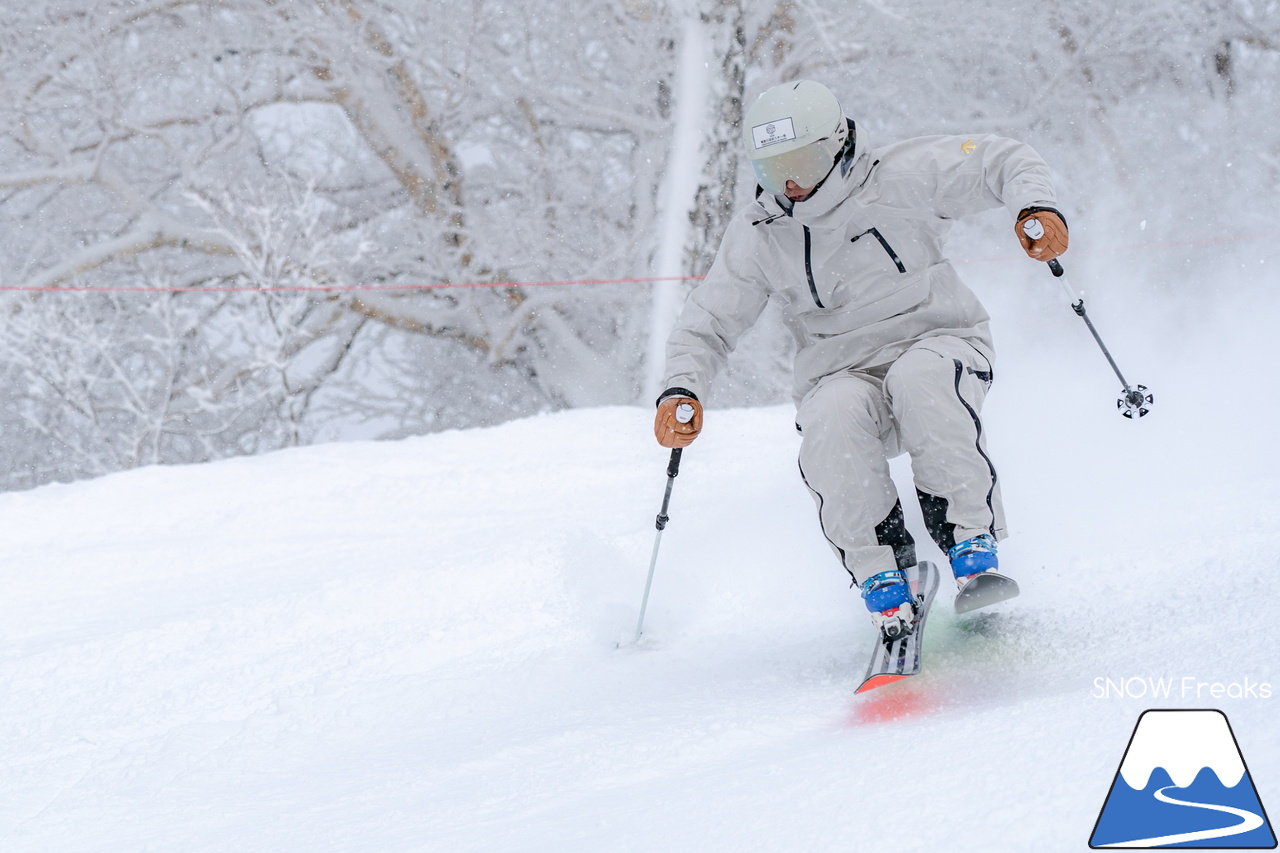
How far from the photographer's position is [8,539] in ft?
12.4

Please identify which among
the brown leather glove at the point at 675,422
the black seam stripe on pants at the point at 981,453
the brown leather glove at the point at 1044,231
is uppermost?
the brown leather glove at the point at 1044,231

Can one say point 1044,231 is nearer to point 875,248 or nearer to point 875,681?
point 875,248

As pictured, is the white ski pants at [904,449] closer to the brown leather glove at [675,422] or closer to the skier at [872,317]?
the skier at [872,317]

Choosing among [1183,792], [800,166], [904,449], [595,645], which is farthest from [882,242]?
[1183,792]

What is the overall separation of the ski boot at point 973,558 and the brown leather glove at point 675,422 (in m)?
0.70

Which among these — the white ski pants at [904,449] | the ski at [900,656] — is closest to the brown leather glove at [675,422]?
the white ski pants at [904,449]

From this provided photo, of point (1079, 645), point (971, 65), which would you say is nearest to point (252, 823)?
point (1079, 645)

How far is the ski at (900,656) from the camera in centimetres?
225

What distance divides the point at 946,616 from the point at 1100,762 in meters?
1.32

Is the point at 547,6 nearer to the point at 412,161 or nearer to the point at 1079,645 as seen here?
the point at 412,161

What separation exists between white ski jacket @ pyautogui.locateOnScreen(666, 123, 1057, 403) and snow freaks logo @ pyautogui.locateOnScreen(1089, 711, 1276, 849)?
1.32m

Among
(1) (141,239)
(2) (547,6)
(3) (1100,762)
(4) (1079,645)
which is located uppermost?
(2) (547,6)

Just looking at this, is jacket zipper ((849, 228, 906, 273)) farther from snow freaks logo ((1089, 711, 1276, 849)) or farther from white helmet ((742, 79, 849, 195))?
snow freaks logo ((1089, 711, 1276, 849))

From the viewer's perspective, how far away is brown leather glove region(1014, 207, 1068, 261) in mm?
2402
